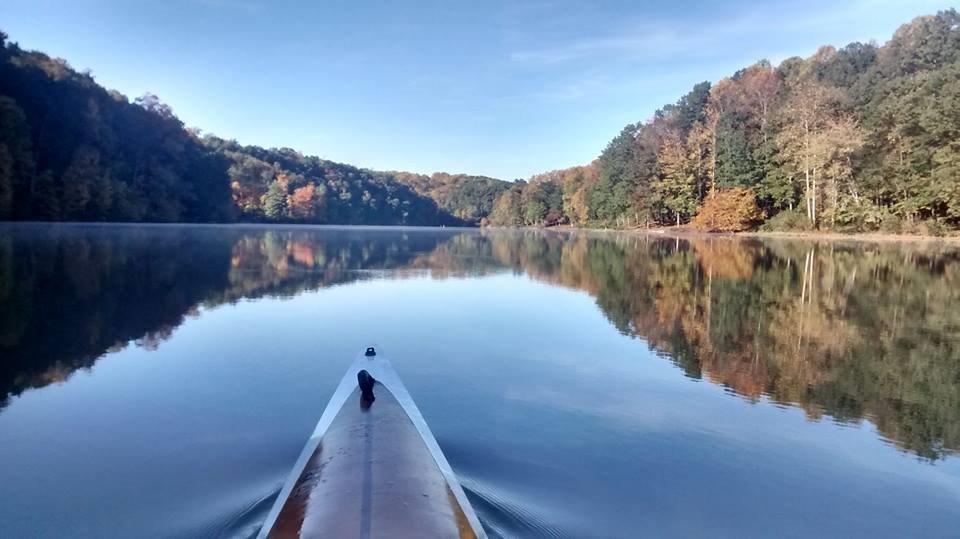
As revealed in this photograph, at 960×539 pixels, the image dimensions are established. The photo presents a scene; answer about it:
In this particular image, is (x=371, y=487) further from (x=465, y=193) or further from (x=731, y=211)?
(x=465, y=193)

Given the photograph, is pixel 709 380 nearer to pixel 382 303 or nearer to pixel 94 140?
pixel 382 303

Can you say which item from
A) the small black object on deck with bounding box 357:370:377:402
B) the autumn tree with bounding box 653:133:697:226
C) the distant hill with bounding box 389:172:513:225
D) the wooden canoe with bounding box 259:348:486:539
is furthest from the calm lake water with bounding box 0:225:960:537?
the distant hill with bounding box 389:172:513:225

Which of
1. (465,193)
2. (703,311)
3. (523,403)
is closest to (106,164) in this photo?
(703,311)

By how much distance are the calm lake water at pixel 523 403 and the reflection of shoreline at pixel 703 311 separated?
67 mm

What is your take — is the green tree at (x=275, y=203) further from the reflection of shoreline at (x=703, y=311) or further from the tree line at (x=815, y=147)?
the reflection of shoreline at (x=703, y=311)

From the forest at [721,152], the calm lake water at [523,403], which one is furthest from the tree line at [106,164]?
the calm lake water at [523,403]

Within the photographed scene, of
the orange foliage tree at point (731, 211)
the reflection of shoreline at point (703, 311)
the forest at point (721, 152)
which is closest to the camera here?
the reflection of shoreline at point (703, 311)

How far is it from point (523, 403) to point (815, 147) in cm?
4153

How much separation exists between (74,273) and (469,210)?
120 metres

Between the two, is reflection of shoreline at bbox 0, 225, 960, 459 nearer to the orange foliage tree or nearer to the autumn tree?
the orange foliage tree

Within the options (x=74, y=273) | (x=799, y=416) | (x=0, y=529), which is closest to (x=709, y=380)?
(x=799, y=416)

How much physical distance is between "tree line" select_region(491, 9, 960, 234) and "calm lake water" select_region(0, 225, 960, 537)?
2948 cm

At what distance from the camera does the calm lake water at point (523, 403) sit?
4.12 meters

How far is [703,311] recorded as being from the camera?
41.1 feet
